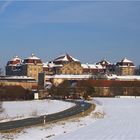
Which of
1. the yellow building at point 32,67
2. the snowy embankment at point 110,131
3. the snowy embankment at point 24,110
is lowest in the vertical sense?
the snowy embankment at point 24,110

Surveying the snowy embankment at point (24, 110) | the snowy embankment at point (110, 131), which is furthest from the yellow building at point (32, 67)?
the snowy embankment at point (110, 131)

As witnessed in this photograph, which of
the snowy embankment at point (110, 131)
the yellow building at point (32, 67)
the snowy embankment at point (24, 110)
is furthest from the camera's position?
the yellow building at point (32, 67)

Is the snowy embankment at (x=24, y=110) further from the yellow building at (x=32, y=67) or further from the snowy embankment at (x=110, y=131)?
the yellow building at (x=32, y=67)

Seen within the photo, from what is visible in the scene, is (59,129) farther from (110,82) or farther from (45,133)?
(110,82)

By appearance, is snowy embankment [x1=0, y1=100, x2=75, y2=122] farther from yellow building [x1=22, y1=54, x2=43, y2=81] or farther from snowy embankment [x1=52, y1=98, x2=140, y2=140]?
yellow building [x1=22, y1=54, x2=43, y2=81]

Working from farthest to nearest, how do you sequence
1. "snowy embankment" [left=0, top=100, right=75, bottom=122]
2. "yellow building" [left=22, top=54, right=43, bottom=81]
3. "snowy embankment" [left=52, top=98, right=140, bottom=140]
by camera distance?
1. "yellow building" [left=22, top=54, right=43, bottom=81]
2. "snowy embankment" [left=0, top=100, right=75, bottom=122]
3. "snowy embankment" [left=52, top=98, right=140, bottom=140]

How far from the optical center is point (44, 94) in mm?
139250

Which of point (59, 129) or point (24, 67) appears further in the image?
point (24, 67)

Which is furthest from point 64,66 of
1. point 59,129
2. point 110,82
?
point 59,129

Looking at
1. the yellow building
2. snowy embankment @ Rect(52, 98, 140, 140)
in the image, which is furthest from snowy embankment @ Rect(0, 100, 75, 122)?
the yellow building

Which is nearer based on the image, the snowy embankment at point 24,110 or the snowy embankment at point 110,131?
the snowy embankment at point 110,131

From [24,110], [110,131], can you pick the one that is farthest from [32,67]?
[110,131]

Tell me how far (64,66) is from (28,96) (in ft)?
272

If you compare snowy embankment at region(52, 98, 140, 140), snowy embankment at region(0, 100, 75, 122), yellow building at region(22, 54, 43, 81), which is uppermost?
yellow building at region(22, 54, 43, 81)
